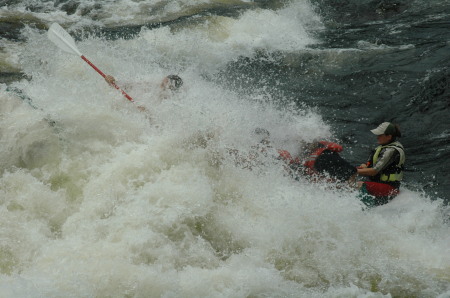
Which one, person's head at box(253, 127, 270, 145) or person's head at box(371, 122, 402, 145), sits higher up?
person's head at box(371, 122, 402, 145)

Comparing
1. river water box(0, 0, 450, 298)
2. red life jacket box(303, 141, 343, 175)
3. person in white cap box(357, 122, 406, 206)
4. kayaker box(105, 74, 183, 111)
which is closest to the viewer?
river water box(0, 0, 450, 298)

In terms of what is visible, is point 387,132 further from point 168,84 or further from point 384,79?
point 384,79

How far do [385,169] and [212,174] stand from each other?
2117 millimetres

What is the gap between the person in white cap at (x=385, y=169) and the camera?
568 centimetres

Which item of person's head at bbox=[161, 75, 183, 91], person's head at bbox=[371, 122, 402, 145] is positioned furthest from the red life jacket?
person's head at bbox=[161, 75, 183, 91]

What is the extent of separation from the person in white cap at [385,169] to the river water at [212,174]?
178 mm

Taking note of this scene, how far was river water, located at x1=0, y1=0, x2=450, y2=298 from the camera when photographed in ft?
13.9

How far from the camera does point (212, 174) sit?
5.51m

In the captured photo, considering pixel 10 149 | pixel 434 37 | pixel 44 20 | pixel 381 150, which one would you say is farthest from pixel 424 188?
pixel 44 20

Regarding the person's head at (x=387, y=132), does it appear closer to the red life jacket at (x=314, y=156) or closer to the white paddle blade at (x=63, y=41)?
the red life jacket at (x=314, y=156)

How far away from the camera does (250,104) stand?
26.5 ft

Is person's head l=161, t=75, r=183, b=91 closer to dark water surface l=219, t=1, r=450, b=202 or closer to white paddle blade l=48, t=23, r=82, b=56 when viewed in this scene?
white paddle blade l=48, t=23, r=82, b=56

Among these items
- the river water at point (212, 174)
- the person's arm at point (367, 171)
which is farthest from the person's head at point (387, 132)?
the river water at point (212, 174)

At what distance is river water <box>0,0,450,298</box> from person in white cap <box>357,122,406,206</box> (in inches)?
7.0
